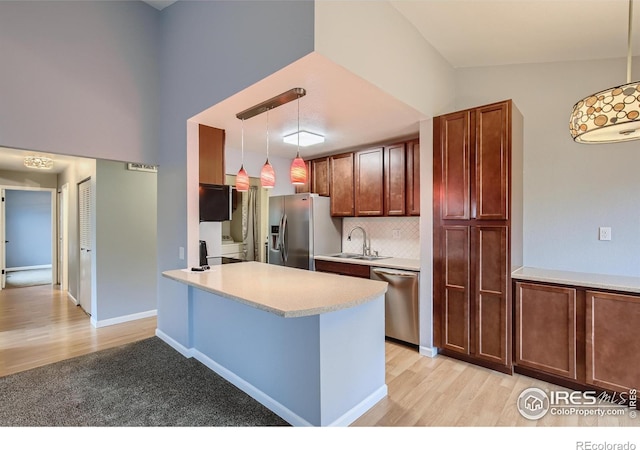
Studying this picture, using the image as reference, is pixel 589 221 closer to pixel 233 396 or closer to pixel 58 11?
pixel 233 396

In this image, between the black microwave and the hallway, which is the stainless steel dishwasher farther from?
the hallway

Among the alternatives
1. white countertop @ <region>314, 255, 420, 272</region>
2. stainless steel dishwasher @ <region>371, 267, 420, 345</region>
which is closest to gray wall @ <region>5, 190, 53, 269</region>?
white countertop @ <region>314, 255, 420, 272</region>

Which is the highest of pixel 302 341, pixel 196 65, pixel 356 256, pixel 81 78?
pixel 196 65

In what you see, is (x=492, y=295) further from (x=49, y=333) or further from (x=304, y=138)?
(x=49, y=333)

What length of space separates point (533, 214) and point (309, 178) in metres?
2.91

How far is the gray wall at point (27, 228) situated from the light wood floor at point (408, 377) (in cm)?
514

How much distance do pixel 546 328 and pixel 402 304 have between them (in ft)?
4.03

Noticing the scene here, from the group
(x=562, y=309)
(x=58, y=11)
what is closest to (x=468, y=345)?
(x=562, y=309)

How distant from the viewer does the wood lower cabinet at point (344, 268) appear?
354 cm

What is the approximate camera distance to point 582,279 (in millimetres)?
2354

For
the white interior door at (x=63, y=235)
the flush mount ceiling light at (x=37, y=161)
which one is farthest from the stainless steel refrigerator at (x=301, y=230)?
the white interior door at (x=63, y=235)

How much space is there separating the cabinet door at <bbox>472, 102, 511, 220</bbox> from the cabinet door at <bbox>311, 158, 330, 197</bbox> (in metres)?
2.17

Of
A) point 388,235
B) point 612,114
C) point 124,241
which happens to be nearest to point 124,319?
point 124,241

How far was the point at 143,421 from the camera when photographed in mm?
1984
